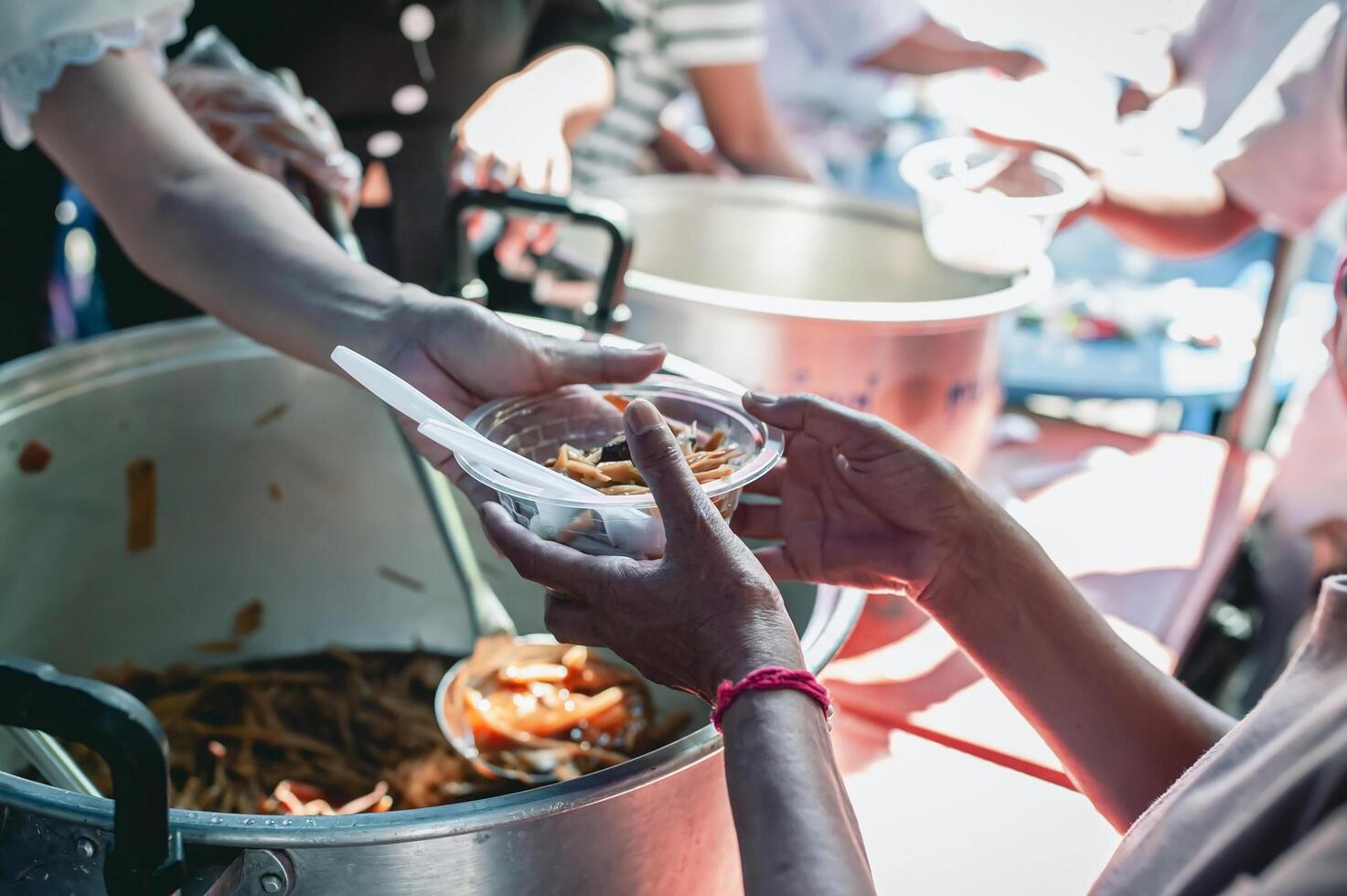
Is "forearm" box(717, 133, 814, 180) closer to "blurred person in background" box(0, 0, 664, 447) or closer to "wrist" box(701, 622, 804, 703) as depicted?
"blurred person in background" box(0, 0, 664, 447)

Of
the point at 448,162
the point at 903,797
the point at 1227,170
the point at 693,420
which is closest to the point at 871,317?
the point at 693,420

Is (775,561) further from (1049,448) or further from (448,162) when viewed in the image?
(1049,448)

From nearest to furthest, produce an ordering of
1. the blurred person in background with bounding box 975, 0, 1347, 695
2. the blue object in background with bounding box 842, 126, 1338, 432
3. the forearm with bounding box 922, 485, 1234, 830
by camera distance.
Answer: the forearm with bounding box 922, 485, 1234, 830
the blurred person in background with bounding box 975, 0, 1347, 695
the blue object in background with bounding box 842, 126, 1338, 432

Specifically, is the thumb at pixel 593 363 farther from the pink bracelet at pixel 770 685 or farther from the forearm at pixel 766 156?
the forearm at pixel 766 156

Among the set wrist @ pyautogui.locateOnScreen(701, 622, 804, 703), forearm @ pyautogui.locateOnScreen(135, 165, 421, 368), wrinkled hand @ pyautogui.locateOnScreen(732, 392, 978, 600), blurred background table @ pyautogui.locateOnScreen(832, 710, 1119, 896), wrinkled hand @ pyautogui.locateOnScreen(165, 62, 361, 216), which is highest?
wrinkled hand @ pyautogui.locateOnScreen(165, 62, 361, 216)

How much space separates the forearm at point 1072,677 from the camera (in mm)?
936

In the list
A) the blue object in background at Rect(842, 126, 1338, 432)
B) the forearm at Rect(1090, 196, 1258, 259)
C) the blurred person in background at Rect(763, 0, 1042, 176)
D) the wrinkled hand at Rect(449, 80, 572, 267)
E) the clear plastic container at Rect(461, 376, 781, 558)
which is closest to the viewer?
the clear plastic container at Rect(461, 376, 781, 558)

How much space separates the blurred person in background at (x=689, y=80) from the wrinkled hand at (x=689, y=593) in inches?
70.3

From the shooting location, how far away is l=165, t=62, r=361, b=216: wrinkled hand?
1270mm

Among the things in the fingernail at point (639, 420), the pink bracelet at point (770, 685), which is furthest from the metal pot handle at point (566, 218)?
the pink bracelet at point (770, 685)

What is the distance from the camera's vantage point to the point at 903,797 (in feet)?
3.61

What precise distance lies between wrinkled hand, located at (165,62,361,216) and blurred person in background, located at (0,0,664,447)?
0.47 feet

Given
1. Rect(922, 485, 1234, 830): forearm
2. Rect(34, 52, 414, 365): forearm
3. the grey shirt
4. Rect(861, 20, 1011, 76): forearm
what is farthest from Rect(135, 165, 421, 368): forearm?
Rect(861, 20, 1011, 76): forearm

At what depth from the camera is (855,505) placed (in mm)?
1004
